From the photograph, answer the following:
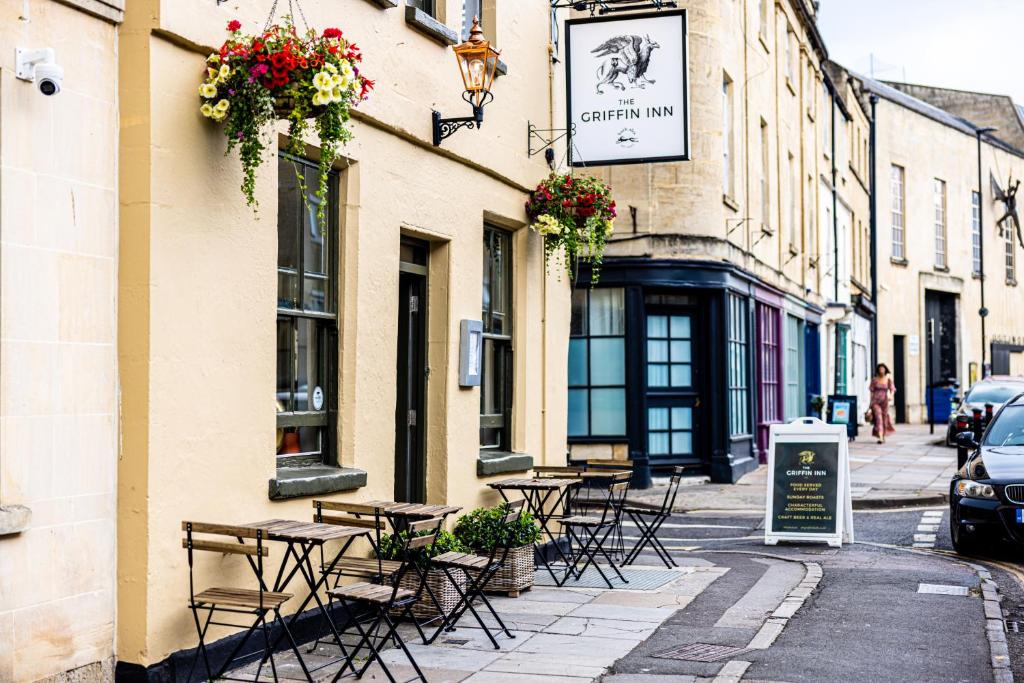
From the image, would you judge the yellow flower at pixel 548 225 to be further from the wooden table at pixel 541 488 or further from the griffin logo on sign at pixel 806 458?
the griffin logo on sign at pixel 806 458

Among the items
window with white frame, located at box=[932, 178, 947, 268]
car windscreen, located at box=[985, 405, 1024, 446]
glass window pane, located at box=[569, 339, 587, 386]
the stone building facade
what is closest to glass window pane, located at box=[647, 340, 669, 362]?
the stone building facade

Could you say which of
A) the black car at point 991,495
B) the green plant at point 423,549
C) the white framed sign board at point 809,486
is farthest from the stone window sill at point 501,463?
the black car at point 991,495

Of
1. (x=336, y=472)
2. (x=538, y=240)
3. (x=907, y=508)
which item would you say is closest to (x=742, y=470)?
(x=907, y=508)

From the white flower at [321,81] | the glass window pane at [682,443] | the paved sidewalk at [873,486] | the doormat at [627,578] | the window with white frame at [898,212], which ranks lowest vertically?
the doormat at [627,578]

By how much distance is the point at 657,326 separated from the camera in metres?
19.0

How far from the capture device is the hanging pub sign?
1191cm

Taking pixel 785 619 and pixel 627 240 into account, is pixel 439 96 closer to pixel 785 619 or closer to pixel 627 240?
pixel 785 619

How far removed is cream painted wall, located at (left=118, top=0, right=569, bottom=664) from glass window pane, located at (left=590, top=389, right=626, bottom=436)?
27.3ft

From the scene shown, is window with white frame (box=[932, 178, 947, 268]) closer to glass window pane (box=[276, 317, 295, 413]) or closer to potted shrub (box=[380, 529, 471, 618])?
potted shrub (box=[380, 529, 471, 618])

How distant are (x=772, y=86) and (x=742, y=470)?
27.9ft

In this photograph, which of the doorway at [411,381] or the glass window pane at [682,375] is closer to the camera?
the doorway at [411,381]

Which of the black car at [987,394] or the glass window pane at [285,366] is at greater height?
the glass window pane at [285,366]

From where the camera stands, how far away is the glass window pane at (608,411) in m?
18.5

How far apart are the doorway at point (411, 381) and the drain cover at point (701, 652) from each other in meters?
2.75
